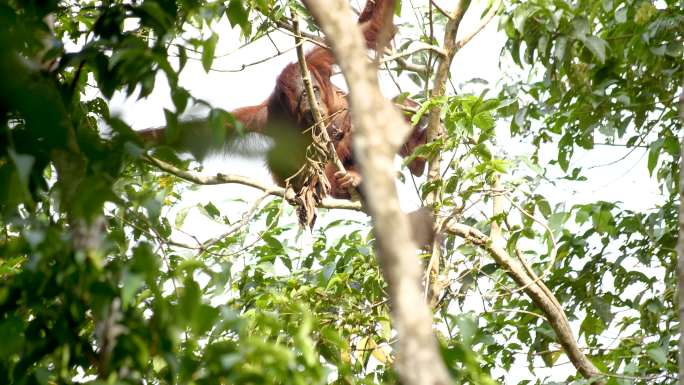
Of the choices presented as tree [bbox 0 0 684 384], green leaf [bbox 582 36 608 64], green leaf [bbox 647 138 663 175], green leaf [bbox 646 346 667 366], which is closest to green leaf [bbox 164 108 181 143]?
tree [bbox 0 0 684 384]

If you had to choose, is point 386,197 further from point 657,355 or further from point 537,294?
point 537,294

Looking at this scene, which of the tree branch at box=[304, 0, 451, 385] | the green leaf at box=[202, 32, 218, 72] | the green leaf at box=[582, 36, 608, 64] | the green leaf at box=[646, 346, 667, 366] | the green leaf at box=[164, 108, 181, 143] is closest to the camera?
the tree branch at box=[304, 0, 451, 385]

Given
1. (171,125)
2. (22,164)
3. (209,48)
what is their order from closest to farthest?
(22,164), (171,125), (209,48)

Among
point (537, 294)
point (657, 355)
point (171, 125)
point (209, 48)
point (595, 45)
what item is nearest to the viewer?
point (171, 125)

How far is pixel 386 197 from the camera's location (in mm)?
870

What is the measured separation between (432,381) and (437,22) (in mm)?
3263

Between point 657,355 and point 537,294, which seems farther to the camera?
point 537,294

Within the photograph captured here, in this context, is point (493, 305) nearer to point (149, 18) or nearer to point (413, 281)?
point (149, 18)

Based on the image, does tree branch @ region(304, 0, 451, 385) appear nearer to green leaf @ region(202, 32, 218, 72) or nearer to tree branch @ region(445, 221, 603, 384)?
green leaf @ region(202, 32, 218, 72)

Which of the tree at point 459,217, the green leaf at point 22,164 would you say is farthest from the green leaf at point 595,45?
the green leaf at point 22,164

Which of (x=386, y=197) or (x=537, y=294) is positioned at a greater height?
(x=537, y=294)

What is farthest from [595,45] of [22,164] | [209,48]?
[22,164]

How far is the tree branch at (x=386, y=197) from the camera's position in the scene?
0.83 m

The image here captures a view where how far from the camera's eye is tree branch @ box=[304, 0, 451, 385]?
0.83 m
